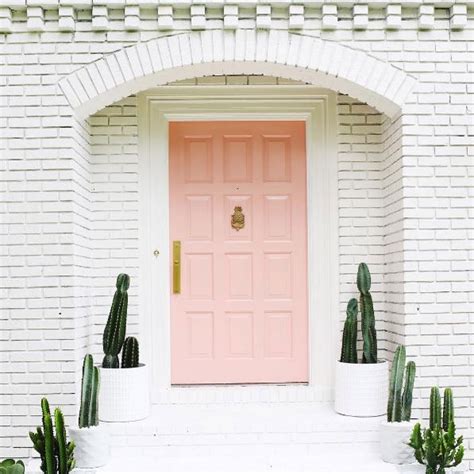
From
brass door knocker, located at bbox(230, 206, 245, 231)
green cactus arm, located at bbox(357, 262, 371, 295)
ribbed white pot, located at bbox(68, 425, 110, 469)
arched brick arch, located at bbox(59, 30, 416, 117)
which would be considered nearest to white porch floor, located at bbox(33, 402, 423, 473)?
ribbed white pot, located at bbox(68, 425, 110, 469)

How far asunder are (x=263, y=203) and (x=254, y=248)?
1.13ft

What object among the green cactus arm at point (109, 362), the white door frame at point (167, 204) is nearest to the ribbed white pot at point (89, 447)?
the green cactus arm at point (109, 362)

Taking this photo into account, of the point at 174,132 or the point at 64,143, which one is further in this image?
the point at 174,132

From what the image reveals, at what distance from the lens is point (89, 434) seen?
13.6 ft

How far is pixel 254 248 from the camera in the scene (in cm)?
523

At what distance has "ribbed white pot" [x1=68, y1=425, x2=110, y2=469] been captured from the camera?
4.15 m

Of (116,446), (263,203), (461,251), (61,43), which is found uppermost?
(61,43)

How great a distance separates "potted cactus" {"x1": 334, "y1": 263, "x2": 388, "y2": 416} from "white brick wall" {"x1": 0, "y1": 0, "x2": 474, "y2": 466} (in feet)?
0.82

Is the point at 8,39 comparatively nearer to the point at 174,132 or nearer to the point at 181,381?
the point at 174,132

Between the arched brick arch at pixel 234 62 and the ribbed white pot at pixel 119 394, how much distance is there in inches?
69.4

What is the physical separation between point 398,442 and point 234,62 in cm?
258

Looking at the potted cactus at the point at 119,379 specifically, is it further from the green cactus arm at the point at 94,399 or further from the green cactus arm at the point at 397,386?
the green cactus arm at the point at 397,386

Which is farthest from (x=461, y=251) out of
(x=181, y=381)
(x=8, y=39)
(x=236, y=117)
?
(x=8, y=39)

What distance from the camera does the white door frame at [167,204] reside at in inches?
201
